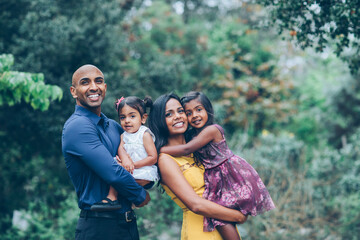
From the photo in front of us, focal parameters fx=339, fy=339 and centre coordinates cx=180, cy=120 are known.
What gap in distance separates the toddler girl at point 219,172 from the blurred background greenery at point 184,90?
6.28 feet

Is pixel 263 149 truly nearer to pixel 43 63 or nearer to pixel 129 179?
pixel 43 63

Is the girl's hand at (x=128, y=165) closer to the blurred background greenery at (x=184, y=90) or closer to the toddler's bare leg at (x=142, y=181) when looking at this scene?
the toddler's bare leg at (x=142, y=181)

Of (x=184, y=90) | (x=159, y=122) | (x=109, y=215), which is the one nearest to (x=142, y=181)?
(x=109, y=215)

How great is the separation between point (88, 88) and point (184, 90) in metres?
9.11

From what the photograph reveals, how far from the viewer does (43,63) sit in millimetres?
7941

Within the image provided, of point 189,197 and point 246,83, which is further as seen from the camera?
point 246,83

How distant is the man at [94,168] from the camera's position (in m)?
2.39

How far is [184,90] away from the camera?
11648 mm

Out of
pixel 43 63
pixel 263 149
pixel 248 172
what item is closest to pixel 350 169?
pixel 263 149

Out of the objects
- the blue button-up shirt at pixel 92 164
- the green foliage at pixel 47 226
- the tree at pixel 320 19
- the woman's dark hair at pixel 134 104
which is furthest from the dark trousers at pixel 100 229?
the tree at pixel 320 19

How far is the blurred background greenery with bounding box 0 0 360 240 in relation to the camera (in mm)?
4590

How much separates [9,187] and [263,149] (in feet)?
20.7

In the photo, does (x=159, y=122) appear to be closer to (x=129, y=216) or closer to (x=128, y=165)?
(x=128, y=165)

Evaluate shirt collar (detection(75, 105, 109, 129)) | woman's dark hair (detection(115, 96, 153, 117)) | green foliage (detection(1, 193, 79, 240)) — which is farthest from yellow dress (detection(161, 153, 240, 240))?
green foliage (detection(1, 193, 79, 240))
